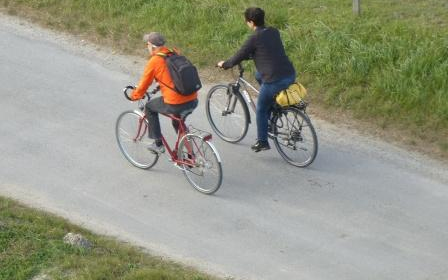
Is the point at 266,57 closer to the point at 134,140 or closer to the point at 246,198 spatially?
the point at 246,198

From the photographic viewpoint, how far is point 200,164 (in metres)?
9.34

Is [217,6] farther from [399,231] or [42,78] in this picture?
[399,231]

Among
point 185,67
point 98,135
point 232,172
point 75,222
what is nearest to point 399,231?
point 232,172

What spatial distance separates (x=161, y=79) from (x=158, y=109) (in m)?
0.41

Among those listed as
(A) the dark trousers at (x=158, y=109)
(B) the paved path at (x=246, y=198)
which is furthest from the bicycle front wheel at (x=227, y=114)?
(A) the dark trousers at (x=158, y=109)

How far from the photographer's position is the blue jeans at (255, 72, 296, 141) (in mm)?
9508

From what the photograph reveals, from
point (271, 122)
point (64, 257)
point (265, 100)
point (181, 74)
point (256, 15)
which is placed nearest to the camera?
point (64, 257)

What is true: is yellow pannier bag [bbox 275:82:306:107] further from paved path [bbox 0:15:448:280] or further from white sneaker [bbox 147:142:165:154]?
white sneaker [bbox 147:142:165:154]

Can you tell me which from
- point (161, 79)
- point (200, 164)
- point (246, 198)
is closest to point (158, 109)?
point (161, 79)

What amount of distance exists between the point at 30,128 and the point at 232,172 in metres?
2.67

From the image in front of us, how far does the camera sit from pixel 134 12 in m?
13.3

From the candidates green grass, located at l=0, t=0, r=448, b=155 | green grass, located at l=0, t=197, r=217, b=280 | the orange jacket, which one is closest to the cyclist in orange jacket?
the orange jacket

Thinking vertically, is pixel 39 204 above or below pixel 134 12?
below

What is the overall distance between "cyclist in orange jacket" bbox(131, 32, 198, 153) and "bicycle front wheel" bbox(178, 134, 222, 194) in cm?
37
